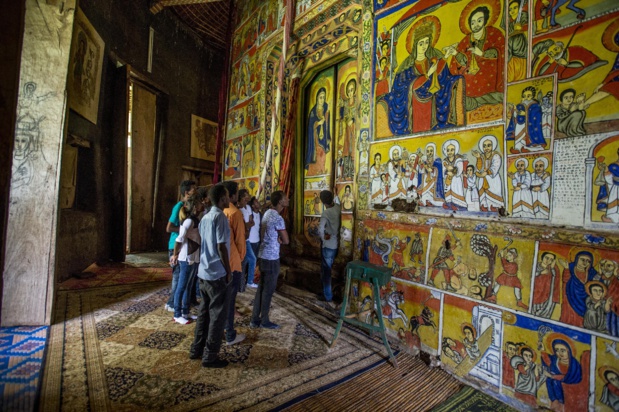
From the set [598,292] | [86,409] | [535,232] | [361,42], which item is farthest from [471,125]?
[86,409]

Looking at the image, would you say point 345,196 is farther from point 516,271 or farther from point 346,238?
point 516,271

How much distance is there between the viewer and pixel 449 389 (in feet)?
10.00

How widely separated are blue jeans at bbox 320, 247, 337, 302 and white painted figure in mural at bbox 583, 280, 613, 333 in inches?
127

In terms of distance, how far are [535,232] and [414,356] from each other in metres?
1.91

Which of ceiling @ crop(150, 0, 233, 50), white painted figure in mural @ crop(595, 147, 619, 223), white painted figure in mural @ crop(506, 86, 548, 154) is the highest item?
ceiling @ crop(150, 0, 233, 50)

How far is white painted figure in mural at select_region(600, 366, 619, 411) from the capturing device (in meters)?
2.30

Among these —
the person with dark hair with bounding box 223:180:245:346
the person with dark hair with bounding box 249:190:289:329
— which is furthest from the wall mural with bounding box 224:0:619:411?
the person with dark hair with bounding box 223:180:245:346

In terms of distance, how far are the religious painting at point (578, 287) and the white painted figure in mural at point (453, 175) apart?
903mm

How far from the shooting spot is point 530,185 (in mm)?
2869

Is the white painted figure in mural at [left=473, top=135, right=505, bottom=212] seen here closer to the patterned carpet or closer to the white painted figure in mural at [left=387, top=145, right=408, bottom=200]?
the white painted figure in mural at [left=387, top=145, right=408, bottom=200]

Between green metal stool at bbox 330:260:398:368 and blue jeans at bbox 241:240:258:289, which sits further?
blue jeans at bbox 241:240:258:289

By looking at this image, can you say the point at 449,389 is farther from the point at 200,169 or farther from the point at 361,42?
the point at 200,169

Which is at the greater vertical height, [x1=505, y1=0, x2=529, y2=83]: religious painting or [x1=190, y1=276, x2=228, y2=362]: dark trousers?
[x1=505, y1=0, x2=529, y2=83]: religious painting

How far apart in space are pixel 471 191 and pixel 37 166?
5.19 metres
